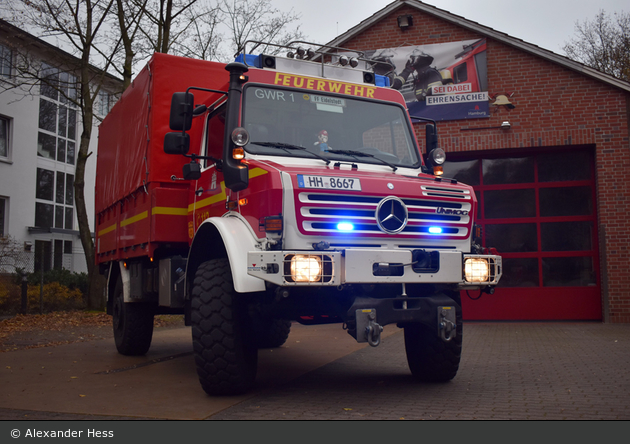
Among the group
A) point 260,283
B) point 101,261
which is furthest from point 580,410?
point 101,261

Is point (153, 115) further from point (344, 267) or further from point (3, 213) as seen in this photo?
point (3, 213)

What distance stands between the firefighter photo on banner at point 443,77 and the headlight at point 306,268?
8644 millimetres

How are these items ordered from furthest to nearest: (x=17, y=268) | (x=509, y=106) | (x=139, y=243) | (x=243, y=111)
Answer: (x=17, y=268) → (x=509, y=106) → (x=139, y=243) → (x=243, y=111)

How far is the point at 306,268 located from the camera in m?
4.88

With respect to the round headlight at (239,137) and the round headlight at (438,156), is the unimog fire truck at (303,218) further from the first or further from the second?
the round headlight at (438,156)

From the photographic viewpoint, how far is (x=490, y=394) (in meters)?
5.73

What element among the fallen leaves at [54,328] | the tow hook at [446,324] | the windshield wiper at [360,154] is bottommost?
the fallen leaves at [54,328]

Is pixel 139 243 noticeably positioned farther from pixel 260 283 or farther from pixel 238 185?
pixel 260 283

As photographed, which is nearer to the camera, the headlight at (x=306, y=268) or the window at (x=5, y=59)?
the headlight at (x=306, y=268)

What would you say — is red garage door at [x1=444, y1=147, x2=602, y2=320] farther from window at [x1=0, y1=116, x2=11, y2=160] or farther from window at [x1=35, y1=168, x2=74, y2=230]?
window at [x1=35, y1=168, x2=74, y2=230]

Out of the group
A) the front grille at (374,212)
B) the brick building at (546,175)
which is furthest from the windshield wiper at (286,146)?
the brick building at (546,175)

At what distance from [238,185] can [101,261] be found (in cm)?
551

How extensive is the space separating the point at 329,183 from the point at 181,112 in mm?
1550

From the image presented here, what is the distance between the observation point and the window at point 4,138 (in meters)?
23.0
